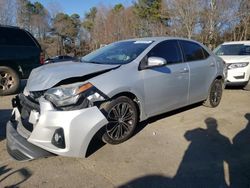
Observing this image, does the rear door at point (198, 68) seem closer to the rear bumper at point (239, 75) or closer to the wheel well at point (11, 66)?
the rear bumper at point (239, 75)

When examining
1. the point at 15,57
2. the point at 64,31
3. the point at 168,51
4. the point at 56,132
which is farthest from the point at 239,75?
the point at 64,31

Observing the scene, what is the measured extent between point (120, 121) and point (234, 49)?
704 centimetres

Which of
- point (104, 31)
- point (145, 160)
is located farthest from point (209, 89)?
point (104, 31)

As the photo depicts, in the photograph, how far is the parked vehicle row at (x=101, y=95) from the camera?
3539 mm

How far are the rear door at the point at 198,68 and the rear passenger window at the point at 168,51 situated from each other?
0.65ft

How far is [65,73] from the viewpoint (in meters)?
3.88

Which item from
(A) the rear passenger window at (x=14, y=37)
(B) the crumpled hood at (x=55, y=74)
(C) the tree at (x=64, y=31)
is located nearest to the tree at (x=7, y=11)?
(C) the tree at (x=64, y=31)

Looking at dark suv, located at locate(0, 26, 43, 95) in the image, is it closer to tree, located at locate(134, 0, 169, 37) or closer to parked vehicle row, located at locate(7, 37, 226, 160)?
parked vehicle row, located at locate(7, 37, 226, 160)

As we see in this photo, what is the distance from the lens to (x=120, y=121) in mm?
4262

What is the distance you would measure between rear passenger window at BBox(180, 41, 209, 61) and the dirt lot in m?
1.33

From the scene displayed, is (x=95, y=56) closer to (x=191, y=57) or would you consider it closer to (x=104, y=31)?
(x=191, y=57)

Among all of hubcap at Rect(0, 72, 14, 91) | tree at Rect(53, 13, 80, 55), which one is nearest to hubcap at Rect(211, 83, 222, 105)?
hubcap at Rect(0, 72, 14, 91)

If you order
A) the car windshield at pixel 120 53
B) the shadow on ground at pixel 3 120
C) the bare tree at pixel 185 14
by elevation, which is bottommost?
the shadow on ground at pixel 3 120

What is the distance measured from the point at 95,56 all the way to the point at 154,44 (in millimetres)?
1059
